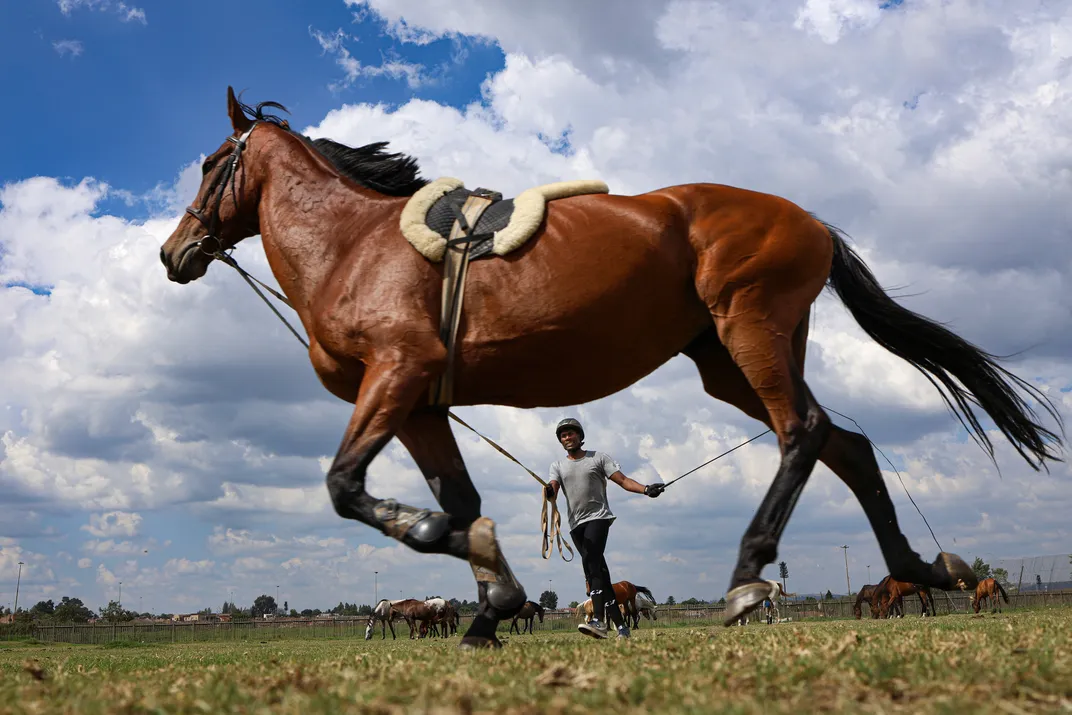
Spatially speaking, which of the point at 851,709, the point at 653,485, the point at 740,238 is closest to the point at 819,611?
the point at 653,485

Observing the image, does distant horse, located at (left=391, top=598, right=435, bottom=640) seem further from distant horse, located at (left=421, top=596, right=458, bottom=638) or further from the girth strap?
the girth strap

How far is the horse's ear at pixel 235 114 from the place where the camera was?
5980 millimetres

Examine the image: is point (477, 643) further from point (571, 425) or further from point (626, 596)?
point (626, 596)

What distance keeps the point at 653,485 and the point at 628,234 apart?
3.12 m

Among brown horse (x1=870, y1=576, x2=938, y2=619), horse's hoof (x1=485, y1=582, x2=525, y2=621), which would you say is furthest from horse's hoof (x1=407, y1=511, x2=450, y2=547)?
brown horse (x1=870, y1=576, x2=938, y2=619)

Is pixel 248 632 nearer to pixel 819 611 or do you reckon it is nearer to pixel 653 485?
pixel 819 611

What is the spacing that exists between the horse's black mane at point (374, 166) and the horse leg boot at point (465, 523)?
5.63ft

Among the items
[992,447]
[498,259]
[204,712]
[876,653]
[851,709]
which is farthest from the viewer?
[992,447]

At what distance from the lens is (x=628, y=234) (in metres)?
4.78

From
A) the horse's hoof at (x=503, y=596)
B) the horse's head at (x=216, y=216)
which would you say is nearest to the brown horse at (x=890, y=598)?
the horse's hoof at (x=503, y=596)

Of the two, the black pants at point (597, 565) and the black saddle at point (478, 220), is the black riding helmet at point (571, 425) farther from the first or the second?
the black saddle at point (478, 220)

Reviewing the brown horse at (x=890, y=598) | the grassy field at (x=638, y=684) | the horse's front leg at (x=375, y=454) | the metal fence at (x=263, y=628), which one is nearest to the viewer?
the grassy field at (x=638, y=684)

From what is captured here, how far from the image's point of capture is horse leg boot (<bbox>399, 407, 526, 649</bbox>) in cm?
436

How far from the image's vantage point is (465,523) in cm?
454
